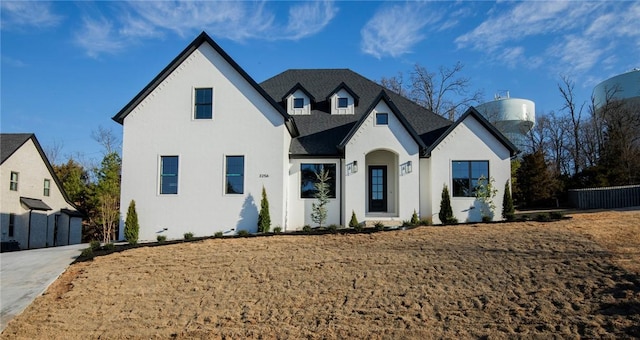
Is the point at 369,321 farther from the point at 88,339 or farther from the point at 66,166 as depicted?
the point at 66,166

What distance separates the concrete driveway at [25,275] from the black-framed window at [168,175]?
4.03 metres

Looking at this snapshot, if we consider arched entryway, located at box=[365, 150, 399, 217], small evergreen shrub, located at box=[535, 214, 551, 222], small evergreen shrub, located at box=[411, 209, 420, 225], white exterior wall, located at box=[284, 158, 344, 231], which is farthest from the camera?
arched entryway, located at box=[365, 150, 399, 217]

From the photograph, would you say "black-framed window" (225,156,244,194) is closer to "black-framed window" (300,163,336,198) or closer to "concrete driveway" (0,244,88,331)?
"black-framed window" (300,163,336,198)

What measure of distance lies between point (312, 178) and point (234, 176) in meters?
3.69

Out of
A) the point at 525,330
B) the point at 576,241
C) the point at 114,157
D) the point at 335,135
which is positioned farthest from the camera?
the point at 114,157

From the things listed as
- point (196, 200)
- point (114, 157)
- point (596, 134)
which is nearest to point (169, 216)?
Answer: point (196, 200)

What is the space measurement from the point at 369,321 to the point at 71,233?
94.9ft

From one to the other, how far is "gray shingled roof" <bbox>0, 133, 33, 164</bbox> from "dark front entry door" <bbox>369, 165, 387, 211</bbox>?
2088 centimetres

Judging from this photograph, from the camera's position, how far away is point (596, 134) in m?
38.9

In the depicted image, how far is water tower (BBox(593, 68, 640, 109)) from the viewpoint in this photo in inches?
1528

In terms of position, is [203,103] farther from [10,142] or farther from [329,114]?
[10,142]

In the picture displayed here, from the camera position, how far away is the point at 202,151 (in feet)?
60.7

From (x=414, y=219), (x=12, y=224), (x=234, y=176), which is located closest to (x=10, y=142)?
(x=12, y=224)

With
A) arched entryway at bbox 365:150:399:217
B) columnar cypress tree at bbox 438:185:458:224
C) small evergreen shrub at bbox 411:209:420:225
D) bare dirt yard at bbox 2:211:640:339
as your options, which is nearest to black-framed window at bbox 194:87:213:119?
bare dirt yard at bbox 2:211:640:339
